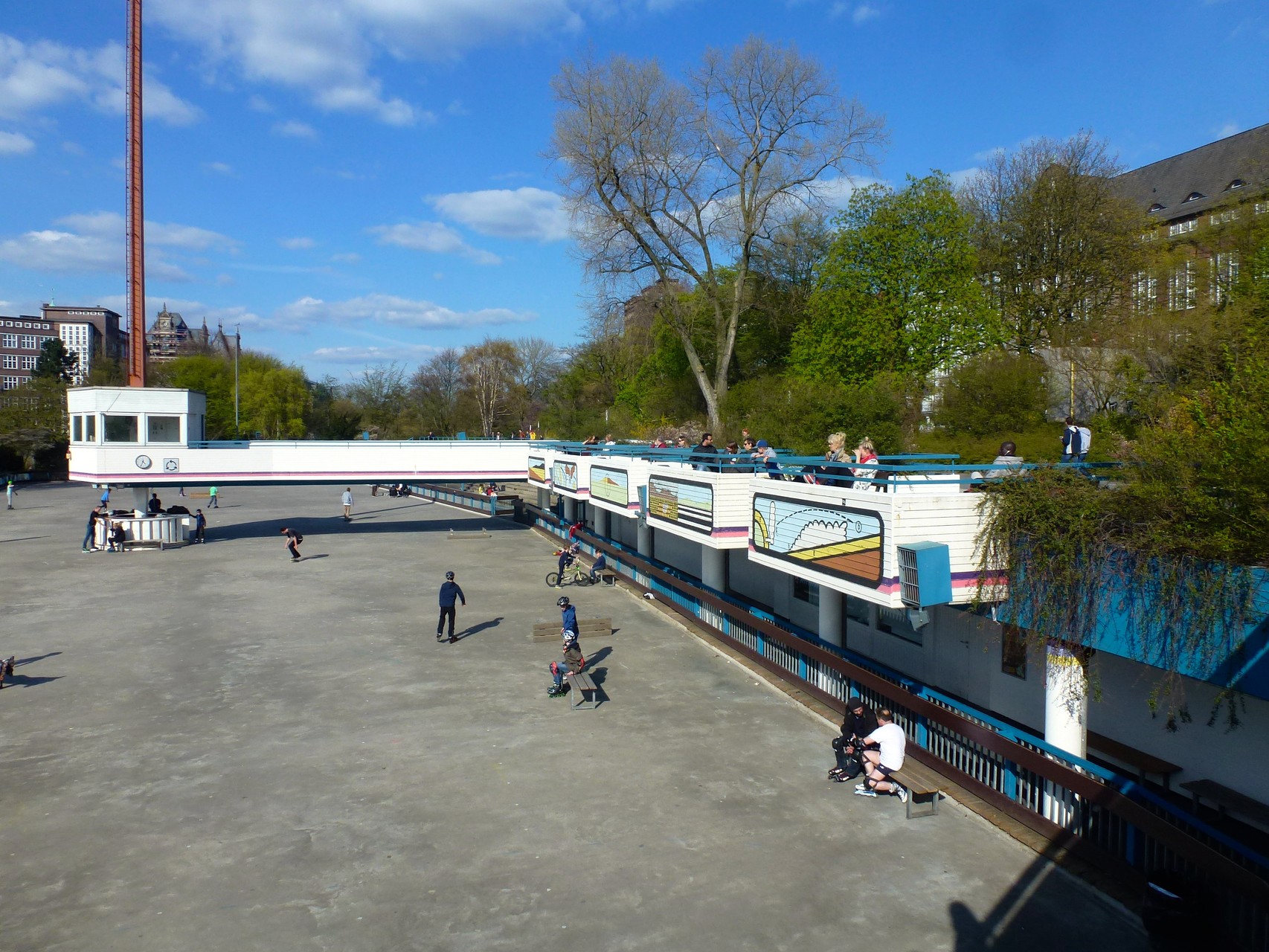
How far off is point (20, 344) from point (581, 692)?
162026 mm

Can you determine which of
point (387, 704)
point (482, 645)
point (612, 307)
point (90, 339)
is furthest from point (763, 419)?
point (90, 339)

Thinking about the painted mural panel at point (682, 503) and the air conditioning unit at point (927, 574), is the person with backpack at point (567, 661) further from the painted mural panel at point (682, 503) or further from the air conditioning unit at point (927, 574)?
the air conditioning unit at point (927, 574)

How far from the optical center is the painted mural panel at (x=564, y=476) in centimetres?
2794

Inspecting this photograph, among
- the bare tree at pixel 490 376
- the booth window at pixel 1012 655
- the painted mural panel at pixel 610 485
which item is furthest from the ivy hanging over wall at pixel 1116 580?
the bare tree at pixel 490 376

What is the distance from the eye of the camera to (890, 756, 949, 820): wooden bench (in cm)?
961

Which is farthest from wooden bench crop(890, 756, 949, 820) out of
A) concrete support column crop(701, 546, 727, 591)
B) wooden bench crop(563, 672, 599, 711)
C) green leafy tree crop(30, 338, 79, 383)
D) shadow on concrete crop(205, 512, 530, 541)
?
green leafy tree crop(30, 338, 79, 383)

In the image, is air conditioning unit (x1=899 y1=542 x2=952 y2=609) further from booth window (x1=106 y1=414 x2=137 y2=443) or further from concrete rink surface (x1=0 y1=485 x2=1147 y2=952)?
booth window (x1=106 y1=414 x2=137 y2=443)

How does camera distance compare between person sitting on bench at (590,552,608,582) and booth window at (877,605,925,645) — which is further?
person sitting on bench at (590,552,608,582)

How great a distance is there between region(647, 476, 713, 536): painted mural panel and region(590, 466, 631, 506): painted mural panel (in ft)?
7.08

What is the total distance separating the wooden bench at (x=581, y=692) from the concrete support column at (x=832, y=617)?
4.04 m

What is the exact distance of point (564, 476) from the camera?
29.4 m

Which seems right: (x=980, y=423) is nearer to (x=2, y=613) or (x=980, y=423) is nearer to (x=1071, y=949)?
(x=1071, y=949)

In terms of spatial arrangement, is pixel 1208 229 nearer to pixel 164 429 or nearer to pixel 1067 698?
pixel 1067 698

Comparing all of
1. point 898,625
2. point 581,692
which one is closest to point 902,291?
point 898,625
